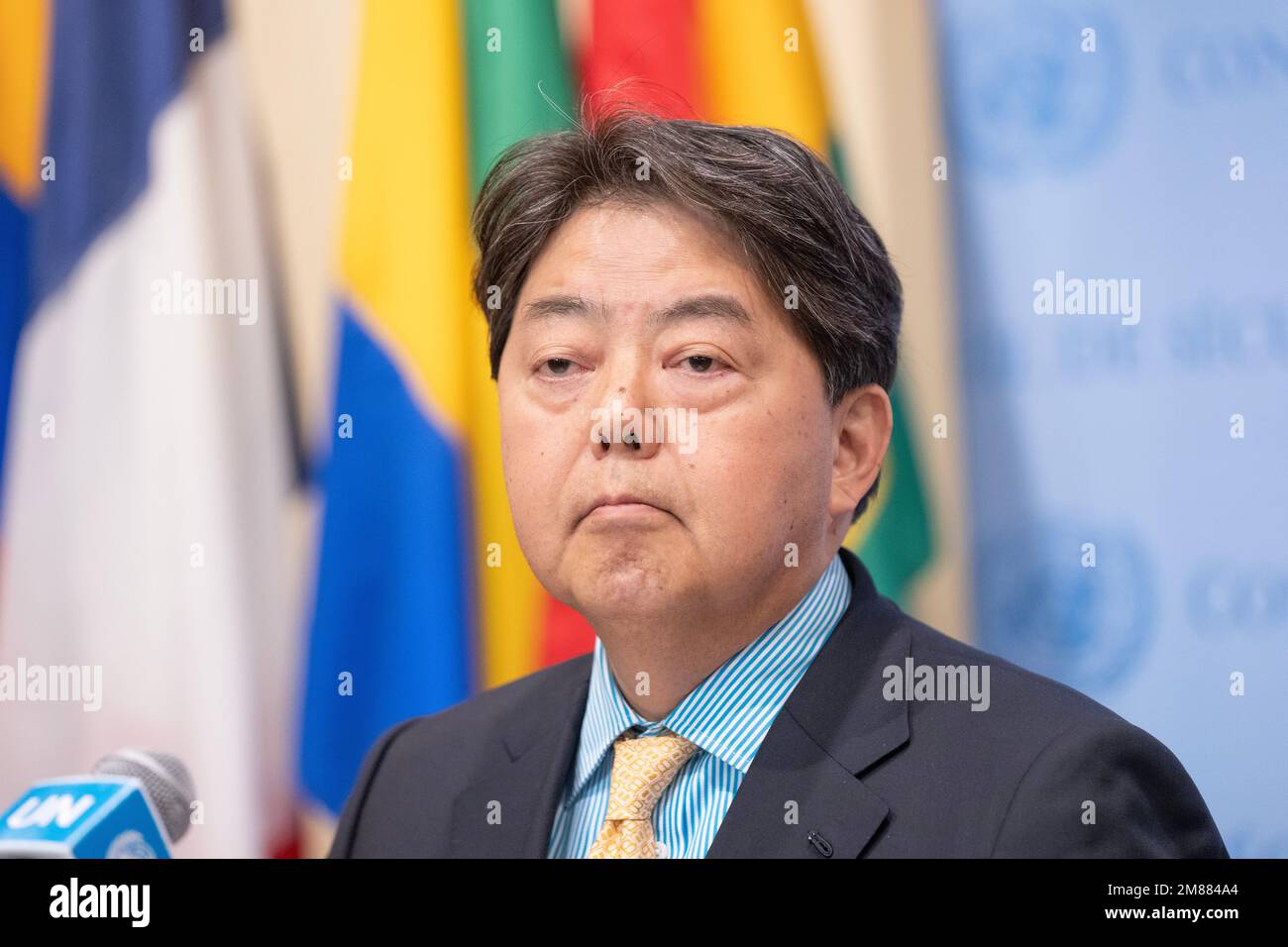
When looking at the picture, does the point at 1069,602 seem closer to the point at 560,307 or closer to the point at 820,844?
the point at 820,844

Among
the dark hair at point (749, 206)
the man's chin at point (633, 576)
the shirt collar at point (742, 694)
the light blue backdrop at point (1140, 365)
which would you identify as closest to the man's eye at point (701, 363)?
the dark hair at point (749, 206)

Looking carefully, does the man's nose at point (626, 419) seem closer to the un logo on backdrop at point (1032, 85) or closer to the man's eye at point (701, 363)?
the man's eye at point (701, 363)

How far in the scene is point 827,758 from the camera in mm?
1547

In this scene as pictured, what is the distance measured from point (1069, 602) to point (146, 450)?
67.7 inches

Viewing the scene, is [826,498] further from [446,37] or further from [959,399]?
[446,37]

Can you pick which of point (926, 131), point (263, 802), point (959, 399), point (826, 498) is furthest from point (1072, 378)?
point (263, 802)

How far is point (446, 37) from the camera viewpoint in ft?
8.13

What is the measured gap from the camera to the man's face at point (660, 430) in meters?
1.57

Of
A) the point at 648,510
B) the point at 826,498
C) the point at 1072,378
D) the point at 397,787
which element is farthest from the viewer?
the point at 1072,378

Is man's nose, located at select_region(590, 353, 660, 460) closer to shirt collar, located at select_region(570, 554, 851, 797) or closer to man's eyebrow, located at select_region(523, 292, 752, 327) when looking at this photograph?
man's eyebrow, located at select_region(523, 292, 752, 327)

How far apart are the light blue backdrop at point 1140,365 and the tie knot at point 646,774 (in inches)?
39.1

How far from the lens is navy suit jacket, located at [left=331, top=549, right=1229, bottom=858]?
1418 mm

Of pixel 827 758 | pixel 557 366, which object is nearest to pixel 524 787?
pixel 827 758
